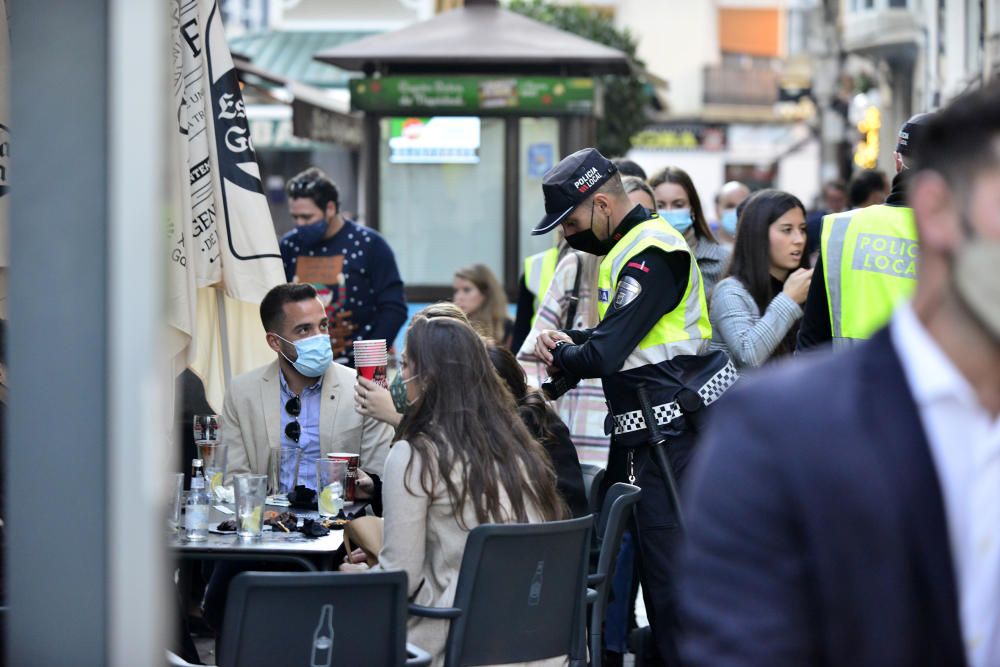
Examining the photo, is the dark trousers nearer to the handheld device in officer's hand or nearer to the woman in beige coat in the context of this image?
the handheld device in officer's hand

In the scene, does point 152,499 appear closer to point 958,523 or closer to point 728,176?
point 958,523

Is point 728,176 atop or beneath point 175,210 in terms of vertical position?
atop

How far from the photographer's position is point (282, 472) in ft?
17.4

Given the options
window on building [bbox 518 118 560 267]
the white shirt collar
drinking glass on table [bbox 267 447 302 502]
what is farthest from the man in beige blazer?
window on building [bbox 518 118 560 267]

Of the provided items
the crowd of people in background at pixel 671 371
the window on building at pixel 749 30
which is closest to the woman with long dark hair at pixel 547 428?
the crowd of people in background at pixel 671 371

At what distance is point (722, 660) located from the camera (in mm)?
1815

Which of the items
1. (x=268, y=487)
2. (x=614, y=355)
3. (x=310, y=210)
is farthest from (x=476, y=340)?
(x=310, y=210)

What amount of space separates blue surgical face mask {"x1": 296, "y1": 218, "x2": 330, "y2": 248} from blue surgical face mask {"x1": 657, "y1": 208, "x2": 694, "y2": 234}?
2.04 metres

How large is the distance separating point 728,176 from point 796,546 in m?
56.4

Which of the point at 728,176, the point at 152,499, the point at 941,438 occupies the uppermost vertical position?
the point at 728,176

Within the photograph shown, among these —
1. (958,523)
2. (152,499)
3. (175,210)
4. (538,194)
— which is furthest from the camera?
(538,194)

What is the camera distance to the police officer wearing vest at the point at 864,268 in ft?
14.8

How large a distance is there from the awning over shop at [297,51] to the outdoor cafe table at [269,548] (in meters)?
19.6

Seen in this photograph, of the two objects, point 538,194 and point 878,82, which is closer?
point 538,194
